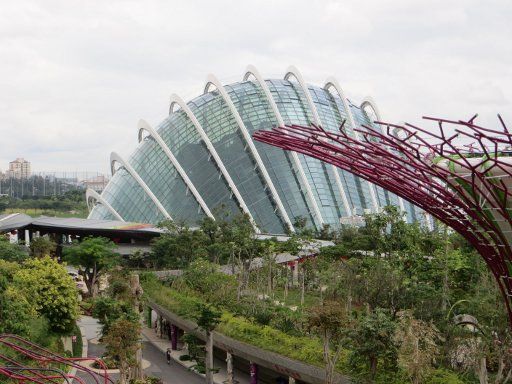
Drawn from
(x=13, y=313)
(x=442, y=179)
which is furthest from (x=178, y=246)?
(x=442, y=179)

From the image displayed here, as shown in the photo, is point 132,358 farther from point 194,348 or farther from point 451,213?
point 451,213

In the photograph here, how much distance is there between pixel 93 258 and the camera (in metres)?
42.5

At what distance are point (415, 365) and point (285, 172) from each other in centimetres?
3500

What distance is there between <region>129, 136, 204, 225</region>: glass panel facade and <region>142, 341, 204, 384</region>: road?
19089mm

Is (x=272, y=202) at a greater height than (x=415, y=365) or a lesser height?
greater

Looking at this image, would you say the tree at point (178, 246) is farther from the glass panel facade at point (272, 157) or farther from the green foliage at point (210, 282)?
the glass panel facade at point (272, 157)

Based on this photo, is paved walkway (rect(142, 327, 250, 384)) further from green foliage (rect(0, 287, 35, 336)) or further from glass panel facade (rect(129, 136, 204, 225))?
glass panel facade (rect(129, 136, 204, 225))

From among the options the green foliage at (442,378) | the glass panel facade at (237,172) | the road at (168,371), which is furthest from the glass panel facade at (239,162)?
the green foliage at (442,378)

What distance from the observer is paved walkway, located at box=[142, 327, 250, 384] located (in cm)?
2808

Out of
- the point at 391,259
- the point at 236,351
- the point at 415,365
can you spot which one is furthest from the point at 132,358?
the point at 391,259

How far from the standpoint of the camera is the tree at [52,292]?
90.8 ft

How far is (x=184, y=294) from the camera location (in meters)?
34.2

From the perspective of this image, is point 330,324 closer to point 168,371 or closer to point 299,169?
point 168,371

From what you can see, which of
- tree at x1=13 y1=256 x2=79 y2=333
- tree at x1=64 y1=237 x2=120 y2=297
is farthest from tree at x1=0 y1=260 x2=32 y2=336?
tree at x1=64 y1=237 x2=120 y2=297
